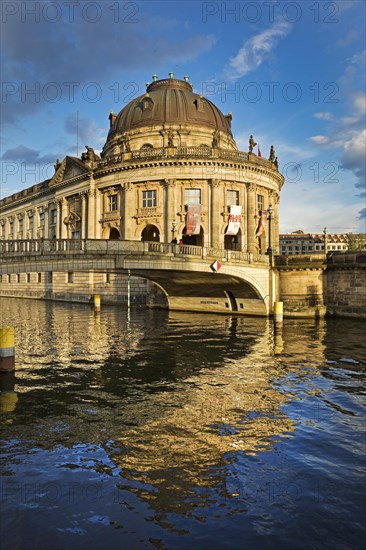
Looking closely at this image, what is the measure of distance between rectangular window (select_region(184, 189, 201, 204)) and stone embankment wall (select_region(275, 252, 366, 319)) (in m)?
14.4

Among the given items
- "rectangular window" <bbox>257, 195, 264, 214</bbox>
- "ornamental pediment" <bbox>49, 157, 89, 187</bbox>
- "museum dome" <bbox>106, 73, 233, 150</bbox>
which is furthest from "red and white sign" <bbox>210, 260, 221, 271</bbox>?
"museum dome" <bbox>106, 73, 233, 150</bbox>

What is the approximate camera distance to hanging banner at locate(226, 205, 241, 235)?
4812 centimetres

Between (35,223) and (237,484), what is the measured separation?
68904 millimetres

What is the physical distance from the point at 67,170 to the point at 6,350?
47.4 metres

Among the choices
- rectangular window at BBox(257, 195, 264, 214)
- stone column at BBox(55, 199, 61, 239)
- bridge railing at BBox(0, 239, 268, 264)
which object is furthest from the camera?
stone column at BBox(55, 199, 61, 239)

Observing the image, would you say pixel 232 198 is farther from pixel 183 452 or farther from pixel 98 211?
pixel 183 452

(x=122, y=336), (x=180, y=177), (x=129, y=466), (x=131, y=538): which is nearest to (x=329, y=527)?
(x=131, y=538)

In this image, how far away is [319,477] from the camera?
28.4 ft

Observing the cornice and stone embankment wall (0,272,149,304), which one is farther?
stone embankment wall (0,272,149,304)

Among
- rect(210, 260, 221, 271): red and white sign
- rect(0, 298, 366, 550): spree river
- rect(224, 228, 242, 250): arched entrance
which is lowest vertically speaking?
rect(0, 298, 366, 550): spree river

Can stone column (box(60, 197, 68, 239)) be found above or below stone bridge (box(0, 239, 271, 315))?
above

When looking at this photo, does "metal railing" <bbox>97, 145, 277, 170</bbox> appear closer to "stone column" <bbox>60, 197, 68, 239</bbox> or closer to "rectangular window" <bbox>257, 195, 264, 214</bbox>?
"rectangular window" <bbox>257, 195, 264, 214</bbox>

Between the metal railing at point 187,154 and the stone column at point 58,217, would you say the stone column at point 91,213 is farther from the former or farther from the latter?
the stone column at point 58,217

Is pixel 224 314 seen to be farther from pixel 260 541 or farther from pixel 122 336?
pixel 260 541
